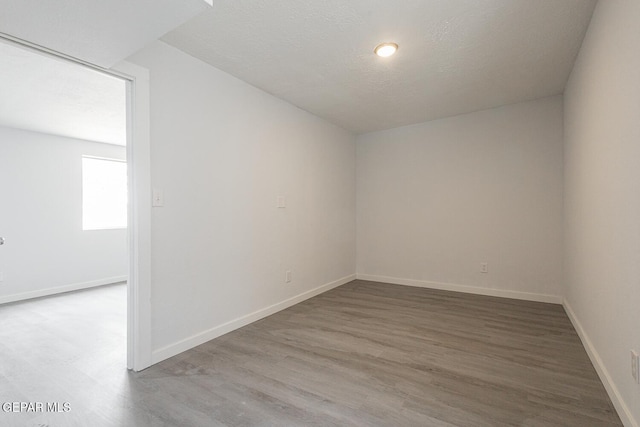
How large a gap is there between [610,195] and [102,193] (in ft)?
20.9

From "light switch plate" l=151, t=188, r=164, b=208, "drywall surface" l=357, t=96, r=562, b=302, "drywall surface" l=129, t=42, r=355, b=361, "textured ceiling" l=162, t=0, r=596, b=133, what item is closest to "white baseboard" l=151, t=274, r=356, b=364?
"drywall surface" l=129, t=42, r=355, b=361

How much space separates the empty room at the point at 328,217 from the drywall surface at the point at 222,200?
0.02m

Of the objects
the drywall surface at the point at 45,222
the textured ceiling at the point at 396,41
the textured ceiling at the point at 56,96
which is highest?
the textured ceiling at the point at 396,41

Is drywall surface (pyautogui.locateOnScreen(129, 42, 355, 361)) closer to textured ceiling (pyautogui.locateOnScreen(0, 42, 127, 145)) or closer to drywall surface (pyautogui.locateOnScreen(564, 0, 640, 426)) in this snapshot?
textured ceiling (pyautogui.locateOnScreen(0, 42, 127, 145))

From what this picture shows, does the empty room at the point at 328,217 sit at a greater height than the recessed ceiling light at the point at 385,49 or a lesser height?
lesser

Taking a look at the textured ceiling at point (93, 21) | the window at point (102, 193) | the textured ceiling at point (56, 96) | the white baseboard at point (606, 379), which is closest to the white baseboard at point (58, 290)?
the window at point (102, 193)

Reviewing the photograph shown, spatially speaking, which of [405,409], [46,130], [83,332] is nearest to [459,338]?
[405,409]

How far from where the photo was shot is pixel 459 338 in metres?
2.54

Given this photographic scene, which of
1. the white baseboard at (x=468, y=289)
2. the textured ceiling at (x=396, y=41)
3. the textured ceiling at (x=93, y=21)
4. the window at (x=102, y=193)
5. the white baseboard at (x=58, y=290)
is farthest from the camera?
the window at (x=102, y=193)

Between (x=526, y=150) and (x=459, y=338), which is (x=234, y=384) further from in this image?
(x=526, y=150)

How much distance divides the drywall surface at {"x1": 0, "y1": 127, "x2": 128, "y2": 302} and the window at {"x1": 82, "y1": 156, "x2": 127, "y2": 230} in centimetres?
13

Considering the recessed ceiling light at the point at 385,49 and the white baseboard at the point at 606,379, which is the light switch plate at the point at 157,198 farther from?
the white baseboard at the point at 606,379

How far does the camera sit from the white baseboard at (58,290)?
3.93m

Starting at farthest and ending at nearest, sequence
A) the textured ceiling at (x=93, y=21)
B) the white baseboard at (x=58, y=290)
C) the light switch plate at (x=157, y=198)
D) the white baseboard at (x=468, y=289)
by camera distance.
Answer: the white baseboard at (x=58, y=290) < the white baseboard at (x=468, y=289) < the light switch plate at (x=157, y=198) < the textured ceiling at (x=93, y=21)
